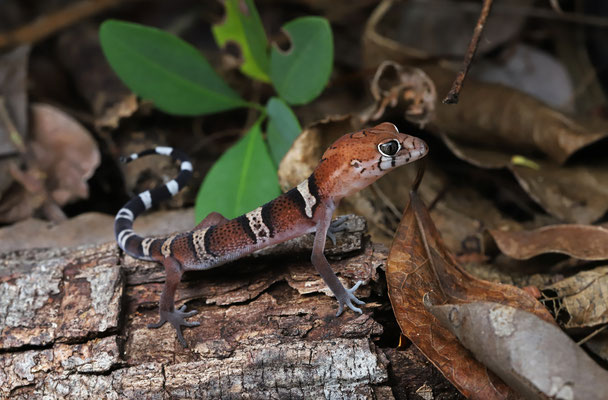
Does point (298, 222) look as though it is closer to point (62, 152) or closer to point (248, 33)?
point (248, 33)

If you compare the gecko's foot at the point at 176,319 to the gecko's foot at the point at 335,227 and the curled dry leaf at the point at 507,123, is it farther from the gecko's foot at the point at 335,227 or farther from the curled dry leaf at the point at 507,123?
the curled dry leaf at the point at 507,123

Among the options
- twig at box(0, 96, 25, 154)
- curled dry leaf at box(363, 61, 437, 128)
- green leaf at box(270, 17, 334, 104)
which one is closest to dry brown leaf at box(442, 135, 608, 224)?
curled dry leaf at box(363, 61, 437, 128)

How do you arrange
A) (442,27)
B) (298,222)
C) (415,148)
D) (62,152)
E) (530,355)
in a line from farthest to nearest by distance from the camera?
(442,27) → (62,152) → (298,222) → (415,148) → (530,355)

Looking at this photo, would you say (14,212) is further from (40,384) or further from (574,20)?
(574,20)

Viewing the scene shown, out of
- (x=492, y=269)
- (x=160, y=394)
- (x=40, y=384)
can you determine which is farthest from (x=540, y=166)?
(x=40, y=384)

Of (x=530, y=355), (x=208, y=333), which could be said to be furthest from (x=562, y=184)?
(x=208, y=333)
